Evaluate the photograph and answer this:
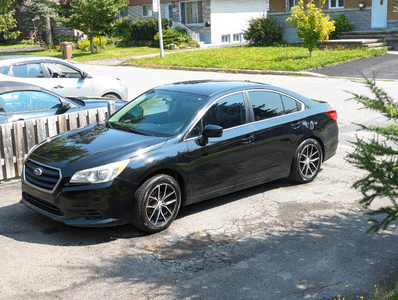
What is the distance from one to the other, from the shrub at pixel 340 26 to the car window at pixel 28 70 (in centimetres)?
2232

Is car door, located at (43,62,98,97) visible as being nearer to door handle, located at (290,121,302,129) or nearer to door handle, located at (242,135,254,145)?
door handle, located at (290,121,302,129)

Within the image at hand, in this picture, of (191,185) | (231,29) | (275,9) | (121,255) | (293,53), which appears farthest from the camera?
(231,29)

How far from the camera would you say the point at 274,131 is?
735 centimetres

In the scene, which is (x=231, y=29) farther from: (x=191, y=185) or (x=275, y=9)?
(x=191, y=185)

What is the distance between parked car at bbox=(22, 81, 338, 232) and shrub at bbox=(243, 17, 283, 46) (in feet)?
84.0

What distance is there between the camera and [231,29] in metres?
39.5

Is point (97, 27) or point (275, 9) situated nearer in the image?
point (97, 27)

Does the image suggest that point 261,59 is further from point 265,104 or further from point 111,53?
point 265,104

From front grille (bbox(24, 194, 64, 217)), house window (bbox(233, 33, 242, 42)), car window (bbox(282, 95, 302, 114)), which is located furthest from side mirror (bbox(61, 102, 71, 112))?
house window (bbox(233, 33, 242, 42))

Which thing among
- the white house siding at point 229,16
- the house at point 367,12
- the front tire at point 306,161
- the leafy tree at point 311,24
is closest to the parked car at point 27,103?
the front tire at point 306,161

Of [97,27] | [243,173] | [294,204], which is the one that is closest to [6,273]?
[243,173]

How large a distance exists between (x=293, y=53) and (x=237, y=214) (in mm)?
20128

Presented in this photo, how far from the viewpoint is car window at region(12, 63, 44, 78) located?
12352 mm

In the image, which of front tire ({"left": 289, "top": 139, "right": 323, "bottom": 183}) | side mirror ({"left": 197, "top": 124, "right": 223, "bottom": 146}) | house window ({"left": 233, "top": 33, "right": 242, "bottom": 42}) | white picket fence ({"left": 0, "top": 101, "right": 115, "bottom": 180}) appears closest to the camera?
side mirror ({"left": 197, "top": 124, "right": 223, "bottom": 146})
